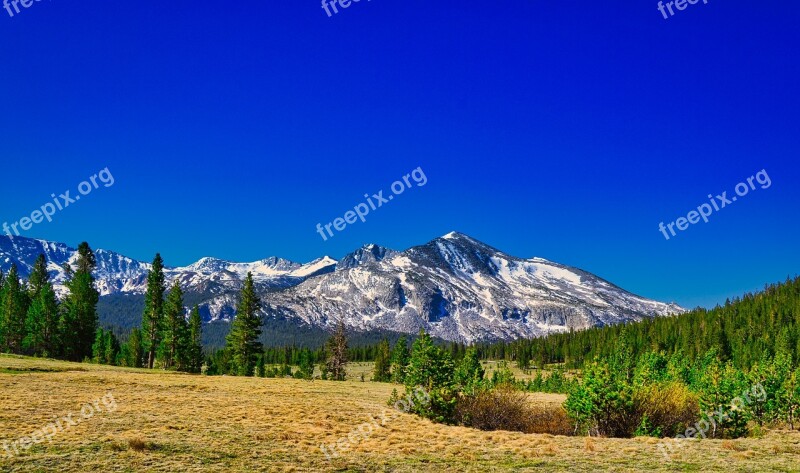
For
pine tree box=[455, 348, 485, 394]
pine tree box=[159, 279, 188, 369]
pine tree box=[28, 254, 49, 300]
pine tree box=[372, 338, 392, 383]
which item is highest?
pine tree box=[28, 254, 49, 300]

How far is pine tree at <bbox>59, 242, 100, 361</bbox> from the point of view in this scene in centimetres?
8712

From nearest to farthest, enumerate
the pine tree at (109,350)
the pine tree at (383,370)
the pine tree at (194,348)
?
the pine tree at (194,348)
the pine tree at (109,350)
the pine tree at (383,370)

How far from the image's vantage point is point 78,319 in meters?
88.6

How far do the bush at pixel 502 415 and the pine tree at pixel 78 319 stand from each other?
234 feet

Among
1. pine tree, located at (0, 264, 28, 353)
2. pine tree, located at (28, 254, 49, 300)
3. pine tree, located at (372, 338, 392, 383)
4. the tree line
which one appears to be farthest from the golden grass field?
pine tree, located at (372, 338, 392, 383)

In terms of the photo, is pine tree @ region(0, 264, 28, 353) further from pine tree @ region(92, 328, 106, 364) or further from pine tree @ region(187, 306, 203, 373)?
pine tree @ region(187, 306, 203, 373)

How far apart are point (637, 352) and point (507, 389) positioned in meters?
147

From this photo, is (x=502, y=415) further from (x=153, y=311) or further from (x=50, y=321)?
(x=50, y=321)

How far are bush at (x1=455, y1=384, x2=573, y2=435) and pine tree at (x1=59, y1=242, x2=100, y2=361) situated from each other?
71.5 meters

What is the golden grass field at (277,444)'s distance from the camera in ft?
72.3

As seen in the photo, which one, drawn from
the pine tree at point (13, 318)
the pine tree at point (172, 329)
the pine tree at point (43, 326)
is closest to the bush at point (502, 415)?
the pine tree at point (172, 329)

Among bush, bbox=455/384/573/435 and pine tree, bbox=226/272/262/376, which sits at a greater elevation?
pine tree, bbox=226/272/262/376

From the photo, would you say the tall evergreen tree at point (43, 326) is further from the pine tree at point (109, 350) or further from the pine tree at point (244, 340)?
the pine tree at point (244, 340)

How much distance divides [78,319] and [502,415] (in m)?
75.6
